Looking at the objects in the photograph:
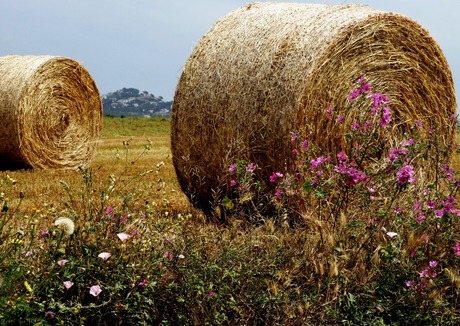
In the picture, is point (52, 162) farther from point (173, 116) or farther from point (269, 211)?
point (269, 211)

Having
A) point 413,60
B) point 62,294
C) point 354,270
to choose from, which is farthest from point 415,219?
point 413,60

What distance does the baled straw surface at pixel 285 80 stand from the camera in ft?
22.3

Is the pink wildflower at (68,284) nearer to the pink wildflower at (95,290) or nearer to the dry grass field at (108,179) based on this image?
the pink wildflower at (95,290)

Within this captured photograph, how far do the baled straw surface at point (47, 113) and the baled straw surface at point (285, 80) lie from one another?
580 cm

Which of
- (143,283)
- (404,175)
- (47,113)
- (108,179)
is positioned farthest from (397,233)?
(47,113)

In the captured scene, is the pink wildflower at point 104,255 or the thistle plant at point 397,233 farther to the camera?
the thistle plant at point 397,233

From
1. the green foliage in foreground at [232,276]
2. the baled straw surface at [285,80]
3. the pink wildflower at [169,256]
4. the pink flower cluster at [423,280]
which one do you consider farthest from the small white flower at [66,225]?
the baled straw surface at [285,80]

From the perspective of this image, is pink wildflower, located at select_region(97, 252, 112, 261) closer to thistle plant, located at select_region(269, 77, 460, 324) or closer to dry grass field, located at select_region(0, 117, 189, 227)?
dry grass field, located at select_region(0, 117, 189, 227)

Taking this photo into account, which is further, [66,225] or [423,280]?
[423,280]

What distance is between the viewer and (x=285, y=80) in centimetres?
681

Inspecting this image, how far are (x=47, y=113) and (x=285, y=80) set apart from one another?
7.94 metres

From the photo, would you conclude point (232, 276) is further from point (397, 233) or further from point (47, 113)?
point (47, 113)

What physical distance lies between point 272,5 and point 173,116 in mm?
1683

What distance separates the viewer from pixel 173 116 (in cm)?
802
